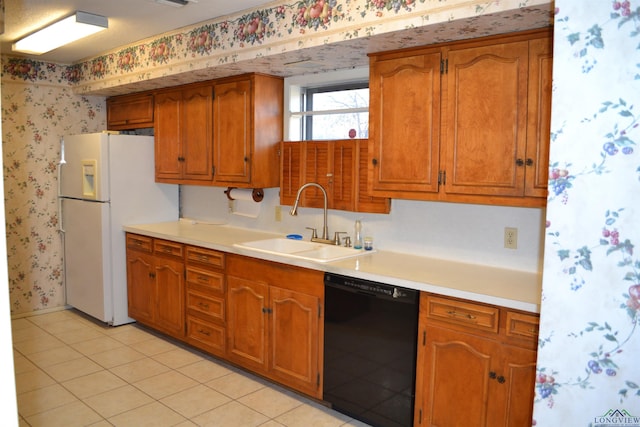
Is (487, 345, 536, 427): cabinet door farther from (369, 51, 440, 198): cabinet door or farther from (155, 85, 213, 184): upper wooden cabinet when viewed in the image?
(155, 85, 213, 184): upper wooden cabinet

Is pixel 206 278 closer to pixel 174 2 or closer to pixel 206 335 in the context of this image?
pixel 206 335

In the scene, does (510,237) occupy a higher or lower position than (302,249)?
higher

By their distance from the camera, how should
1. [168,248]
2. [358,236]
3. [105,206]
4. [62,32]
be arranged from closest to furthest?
[358,236]
[62,32]
[168,248]
[105,206]

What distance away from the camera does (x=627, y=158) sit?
4.20 ft

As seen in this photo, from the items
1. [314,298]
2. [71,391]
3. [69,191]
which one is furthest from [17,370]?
[314,298]

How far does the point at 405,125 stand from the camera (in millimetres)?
2719

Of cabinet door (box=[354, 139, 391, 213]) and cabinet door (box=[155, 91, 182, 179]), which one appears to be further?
cabinet door (box=[155, 91, 182, 179])

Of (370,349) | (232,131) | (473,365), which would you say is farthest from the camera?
(232,131)

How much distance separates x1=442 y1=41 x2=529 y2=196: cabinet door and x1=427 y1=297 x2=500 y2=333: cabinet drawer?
1.86 ft

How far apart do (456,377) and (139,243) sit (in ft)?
9.67

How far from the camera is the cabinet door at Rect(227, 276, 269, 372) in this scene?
10.5ft

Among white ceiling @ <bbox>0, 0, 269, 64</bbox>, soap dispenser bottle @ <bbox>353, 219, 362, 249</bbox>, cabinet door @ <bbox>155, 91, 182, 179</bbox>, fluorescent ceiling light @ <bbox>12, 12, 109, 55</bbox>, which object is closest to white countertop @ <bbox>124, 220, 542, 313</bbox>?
soap dispenser bottle @ <bbox>353, 219, 362, 249</bbox>

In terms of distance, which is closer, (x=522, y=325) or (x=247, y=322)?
(x=522, y=325)

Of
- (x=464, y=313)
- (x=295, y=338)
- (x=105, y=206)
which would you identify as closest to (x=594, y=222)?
(x=464, y=313)
